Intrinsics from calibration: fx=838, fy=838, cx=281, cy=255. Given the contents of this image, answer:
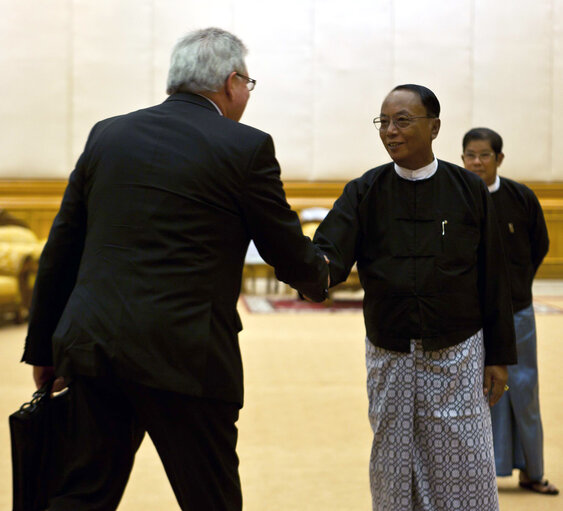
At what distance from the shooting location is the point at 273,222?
6.89 ft

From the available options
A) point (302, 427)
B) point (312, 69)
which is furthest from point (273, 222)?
point (312, 69)

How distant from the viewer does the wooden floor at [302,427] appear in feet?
12.0

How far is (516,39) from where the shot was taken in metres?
13.3

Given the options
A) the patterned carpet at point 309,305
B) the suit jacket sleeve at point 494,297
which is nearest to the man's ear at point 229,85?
the suit jacket sleeve at point 494,297

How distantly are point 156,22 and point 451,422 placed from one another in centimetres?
1137

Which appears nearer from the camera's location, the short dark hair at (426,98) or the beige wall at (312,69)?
the short dark hair at (426,98)

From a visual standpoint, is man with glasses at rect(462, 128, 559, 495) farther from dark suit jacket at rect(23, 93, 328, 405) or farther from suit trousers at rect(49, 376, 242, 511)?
suit trousers at rect(49, 376, 242, 511)

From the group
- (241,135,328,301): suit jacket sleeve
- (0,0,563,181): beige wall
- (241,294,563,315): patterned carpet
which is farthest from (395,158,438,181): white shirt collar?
(0,0,563,181): beige wall

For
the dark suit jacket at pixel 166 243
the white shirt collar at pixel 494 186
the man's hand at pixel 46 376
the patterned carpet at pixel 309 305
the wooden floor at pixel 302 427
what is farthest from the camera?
the patterned carpet at pixel 309 305

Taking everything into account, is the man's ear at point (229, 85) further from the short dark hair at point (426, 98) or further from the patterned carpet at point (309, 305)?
the patterned carpet at point (309, 305)

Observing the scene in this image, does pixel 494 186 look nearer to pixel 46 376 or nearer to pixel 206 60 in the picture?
pixel 206 60

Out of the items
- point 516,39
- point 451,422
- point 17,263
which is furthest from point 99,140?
point 516,39

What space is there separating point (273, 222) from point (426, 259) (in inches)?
29.5

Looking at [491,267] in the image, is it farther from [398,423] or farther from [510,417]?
[510,417]
